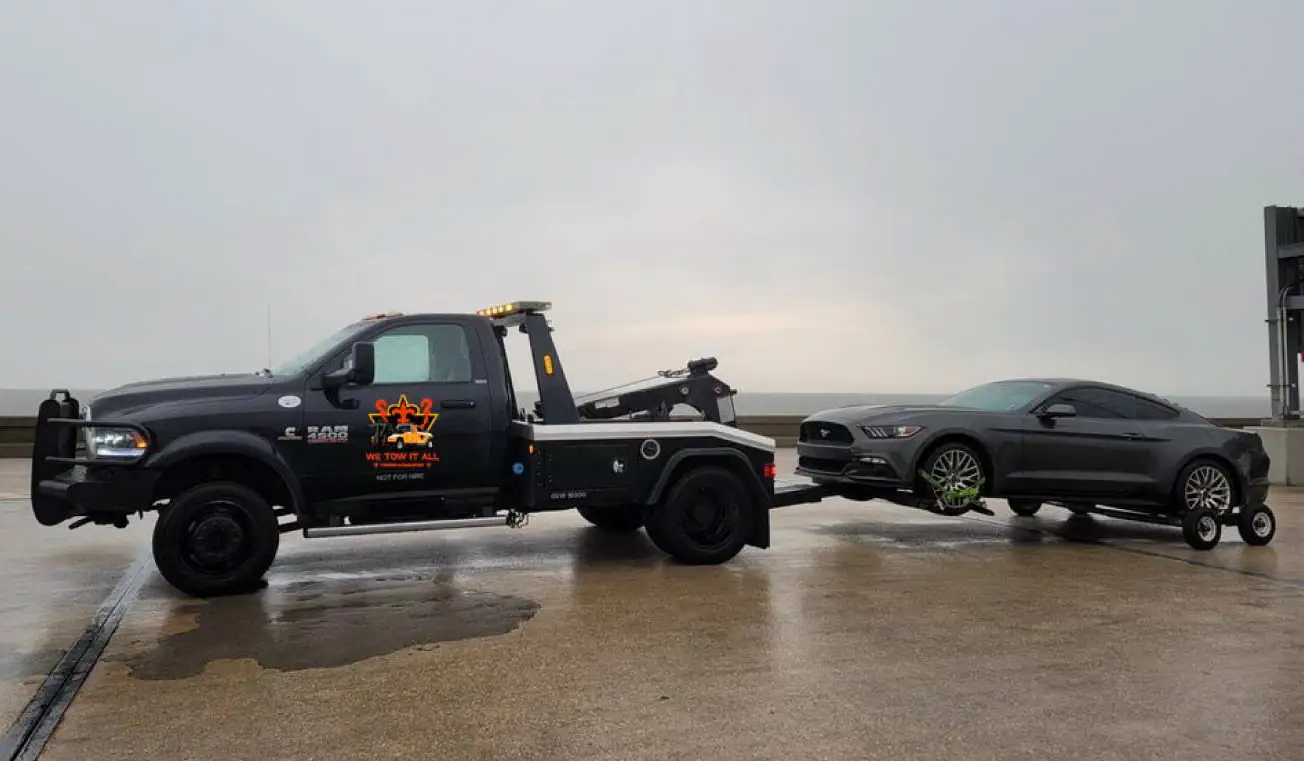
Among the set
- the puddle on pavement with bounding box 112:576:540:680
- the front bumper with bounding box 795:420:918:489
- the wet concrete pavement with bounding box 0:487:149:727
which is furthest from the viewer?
the front bumper with bounding box 795:420:918:489

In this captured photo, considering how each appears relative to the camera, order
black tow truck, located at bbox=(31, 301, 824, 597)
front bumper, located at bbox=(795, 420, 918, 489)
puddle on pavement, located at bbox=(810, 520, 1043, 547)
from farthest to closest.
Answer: puddle on pavement, located at bbox=(810, 520, 1043, 547) → front bumper, located at bbox=(795, 420, 918, 489) → black tow truck, located at bbox=(31, 301, 824, 597)

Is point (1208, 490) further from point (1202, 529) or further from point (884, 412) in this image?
point (884, 412)

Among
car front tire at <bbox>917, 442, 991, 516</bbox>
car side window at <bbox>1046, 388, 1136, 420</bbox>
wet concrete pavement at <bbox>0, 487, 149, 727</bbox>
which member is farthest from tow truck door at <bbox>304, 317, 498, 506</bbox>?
car side window at <bbox>1046, 388, 1136, 420</bbox>

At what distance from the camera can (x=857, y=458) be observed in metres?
9.23

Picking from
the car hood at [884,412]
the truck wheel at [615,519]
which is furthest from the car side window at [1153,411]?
the truck wheel at [615,519]

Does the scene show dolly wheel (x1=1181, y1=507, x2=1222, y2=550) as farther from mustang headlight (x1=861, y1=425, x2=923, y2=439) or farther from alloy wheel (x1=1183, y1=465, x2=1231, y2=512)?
mustang headlight (x1=861, y1=425, x2=923, y2=439)

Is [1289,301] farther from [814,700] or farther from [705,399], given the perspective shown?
[814,700]

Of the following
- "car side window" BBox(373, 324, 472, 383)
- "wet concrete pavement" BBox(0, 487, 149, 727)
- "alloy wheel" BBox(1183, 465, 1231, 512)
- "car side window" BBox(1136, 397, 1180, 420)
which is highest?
"car side window" BBox(373, 324, 472, 383)

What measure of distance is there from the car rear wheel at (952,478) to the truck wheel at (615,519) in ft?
9.10

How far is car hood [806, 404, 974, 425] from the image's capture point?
9312 millimetres

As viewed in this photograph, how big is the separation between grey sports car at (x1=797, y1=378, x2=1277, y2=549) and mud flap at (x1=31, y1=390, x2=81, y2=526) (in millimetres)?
6124

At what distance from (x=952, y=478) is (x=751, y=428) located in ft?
53.1

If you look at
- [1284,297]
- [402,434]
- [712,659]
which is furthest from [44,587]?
[1284,297]

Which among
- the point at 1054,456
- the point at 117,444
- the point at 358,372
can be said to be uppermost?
the point at 358,372
